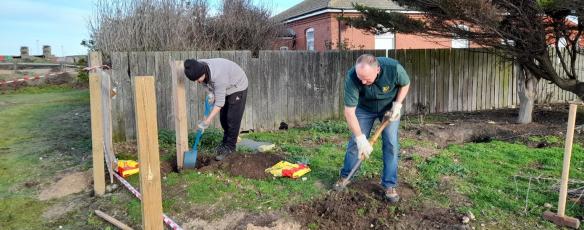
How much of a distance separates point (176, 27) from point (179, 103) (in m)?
3.55

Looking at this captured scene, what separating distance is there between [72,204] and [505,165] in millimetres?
4895

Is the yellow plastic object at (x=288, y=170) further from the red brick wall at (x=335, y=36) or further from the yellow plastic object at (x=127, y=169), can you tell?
the red brick wall at (x=335, y=36)

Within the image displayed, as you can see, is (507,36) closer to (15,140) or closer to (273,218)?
(273,218)

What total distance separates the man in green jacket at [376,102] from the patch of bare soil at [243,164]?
3.45ft

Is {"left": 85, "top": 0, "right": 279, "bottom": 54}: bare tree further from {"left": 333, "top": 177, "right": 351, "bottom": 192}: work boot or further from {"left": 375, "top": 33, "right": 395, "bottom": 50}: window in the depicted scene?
{"left": 375, "top": 33, "right": 395, "bottom": 50}: window

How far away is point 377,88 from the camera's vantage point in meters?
4.05

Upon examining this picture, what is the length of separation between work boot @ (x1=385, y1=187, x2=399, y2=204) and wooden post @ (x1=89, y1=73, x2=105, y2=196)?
2910 millimetres

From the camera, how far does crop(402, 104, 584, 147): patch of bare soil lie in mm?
7108

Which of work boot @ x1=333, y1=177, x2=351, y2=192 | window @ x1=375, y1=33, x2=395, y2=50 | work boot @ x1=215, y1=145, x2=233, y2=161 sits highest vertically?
window @ x1=375, y1=33, x2=395, y2=50

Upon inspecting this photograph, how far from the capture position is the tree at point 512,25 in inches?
261

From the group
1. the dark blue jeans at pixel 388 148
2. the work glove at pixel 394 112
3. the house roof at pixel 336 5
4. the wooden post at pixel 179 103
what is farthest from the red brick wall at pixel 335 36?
the work glove at pixel 394 112

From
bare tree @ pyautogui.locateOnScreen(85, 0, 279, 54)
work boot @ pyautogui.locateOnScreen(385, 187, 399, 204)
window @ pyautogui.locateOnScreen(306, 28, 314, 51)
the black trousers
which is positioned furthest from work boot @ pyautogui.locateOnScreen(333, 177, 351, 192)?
window @ pyautogui.locateOnScreen(306, 28, 314, 51)

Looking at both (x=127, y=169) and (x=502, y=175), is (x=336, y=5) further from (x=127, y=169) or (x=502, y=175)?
(x=127, y=169)

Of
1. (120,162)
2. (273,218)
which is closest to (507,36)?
(273,218)
